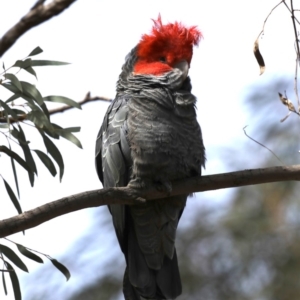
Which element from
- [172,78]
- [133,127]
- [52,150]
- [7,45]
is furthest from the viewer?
[172,78]

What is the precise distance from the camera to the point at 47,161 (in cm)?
327

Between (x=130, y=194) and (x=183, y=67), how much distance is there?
108 cm

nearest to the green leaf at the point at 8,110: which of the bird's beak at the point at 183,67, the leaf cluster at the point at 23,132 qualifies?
the leaf cluster at the point at 23,132

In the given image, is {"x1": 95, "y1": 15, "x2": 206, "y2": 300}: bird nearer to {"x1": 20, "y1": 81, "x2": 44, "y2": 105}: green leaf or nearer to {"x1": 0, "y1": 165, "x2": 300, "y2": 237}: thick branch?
{"x1": 0, "y1": 165, "x2": 300, "y2": 237}: thick branch

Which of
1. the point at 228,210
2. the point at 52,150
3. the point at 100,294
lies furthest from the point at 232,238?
the point at 52,150

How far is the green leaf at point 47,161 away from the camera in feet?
10.7

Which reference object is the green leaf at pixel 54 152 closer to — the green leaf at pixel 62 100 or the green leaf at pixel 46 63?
the green leaf at pixel 62 100

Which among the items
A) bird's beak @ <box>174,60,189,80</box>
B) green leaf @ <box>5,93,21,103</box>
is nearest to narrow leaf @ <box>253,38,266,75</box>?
bird's beak @ <box>174,60,189,80</box>

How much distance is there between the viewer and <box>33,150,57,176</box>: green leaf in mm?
3252

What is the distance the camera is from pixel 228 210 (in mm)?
6590

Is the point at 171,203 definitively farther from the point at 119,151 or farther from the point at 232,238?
the point at 232,238

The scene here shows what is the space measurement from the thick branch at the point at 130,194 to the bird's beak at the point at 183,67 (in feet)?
2.45

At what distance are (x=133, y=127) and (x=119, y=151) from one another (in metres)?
0.15

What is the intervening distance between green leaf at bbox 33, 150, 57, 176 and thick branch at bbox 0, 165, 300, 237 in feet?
1.24
